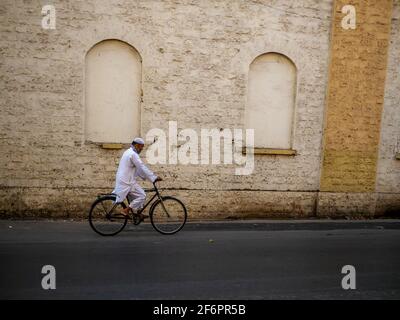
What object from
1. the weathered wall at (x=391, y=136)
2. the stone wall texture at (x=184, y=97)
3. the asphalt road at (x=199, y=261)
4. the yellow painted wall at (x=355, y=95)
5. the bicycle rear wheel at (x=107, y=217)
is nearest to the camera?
the asphalt road at (x=199, y=261)

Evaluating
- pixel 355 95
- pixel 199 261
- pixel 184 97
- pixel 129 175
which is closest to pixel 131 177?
pixel 129 175

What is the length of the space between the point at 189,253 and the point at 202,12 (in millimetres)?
5876

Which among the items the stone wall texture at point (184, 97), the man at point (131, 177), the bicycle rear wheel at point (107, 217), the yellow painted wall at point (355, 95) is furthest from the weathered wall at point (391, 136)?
the bicycle rear wheel at point (107, 217)

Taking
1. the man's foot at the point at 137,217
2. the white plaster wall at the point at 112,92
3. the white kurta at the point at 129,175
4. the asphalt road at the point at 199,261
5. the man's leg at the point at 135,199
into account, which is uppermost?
the white plaster wall at the point at 112,92

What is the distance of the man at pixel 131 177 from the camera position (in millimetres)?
7793

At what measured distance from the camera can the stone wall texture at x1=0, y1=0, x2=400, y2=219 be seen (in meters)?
8.95

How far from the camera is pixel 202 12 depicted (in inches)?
370

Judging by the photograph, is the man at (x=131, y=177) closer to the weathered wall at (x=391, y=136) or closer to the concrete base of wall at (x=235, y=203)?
the concrete base of wall at (x=235, y=203)

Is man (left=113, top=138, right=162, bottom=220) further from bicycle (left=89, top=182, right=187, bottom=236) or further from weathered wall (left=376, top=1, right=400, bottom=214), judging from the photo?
weathered wall (left=376, top=1, right=400, bottom=214)

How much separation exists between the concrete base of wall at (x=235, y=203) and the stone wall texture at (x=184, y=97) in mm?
27

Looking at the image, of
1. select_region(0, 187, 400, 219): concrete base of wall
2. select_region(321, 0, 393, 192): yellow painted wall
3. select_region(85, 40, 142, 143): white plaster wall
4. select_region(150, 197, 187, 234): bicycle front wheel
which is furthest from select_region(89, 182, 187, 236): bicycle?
select_region(321, 0, 393, 192): yellow painted wall

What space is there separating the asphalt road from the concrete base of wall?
1.79ft

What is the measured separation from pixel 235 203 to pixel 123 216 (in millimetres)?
3211

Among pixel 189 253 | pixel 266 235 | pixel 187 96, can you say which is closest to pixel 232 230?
pixel 266 235
